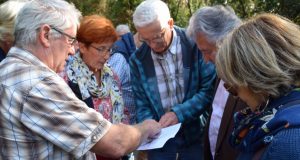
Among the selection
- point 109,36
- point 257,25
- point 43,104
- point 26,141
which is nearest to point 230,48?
point 257,25

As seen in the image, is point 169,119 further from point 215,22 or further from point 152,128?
point 215,22

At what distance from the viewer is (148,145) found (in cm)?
289

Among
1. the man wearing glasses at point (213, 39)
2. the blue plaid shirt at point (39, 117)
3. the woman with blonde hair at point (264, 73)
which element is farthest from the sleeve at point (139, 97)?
the woman with blonde hair at point (264, 73)

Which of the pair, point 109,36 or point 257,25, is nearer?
point 257,25

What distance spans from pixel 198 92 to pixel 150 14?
26.7 inches

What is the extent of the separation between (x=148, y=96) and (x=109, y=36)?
560 millimetres

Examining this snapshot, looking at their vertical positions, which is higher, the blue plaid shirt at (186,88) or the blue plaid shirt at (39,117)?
the blue plaid shirt at (39,117)

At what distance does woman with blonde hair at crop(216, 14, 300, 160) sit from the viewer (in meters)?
1.71

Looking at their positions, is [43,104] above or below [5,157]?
above

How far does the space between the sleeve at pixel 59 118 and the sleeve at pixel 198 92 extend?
1.27 metres

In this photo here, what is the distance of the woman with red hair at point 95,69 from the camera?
10.3 feet

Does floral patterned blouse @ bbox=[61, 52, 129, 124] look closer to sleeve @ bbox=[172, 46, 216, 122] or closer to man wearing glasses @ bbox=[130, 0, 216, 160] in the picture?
man wearing glasses @ bbox=[130, 0, 216, 160]

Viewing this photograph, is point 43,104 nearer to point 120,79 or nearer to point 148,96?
point 148,96

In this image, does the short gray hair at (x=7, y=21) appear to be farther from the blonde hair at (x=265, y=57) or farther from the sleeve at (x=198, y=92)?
the blonde hair at (x=265, y=57)
